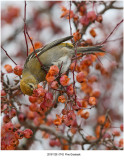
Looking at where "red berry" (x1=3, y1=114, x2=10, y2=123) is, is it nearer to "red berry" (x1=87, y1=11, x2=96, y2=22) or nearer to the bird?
the bird

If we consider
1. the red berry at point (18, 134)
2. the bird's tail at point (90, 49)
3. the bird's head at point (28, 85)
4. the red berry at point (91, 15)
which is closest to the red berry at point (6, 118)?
the red berry at point (18, 134)

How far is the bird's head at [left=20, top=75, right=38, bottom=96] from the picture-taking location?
2.48m

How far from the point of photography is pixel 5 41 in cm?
514

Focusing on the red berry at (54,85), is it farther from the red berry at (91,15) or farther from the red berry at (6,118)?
the red berry at (91,15)

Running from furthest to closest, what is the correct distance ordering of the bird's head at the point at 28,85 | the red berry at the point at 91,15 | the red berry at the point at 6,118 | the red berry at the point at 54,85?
the red berry at the point at 91,15
the red berry at the point at 6,118
the bird's head at the point at 28,85
the red berry at the point at 54,85

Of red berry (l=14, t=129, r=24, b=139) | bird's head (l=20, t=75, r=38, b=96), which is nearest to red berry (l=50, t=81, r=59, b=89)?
bird's head (l=20, t=75, r=38, b=96)

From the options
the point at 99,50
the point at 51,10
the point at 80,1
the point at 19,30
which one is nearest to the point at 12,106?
the point at 99,50

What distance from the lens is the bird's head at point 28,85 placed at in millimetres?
2477

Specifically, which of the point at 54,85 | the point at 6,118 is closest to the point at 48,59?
the point at 54,85

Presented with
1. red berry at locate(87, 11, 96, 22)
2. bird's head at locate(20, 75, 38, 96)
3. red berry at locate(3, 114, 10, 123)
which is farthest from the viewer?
red berry at locate(87, 11, 96, 22)

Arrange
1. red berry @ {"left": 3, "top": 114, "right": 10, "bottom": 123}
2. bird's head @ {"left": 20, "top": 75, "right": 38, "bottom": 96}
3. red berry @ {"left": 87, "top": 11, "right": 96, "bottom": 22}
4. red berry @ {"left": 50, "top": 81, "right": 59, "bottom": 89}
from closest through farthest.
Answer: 1. red berry @ {"left": 50, "top": 81, "right": 59, "bottom": 89}
2. bird's head @ {"left": 20, "top": 75, "right": 38, "bottom": 96}
3. red berry @ {"left": 3, "top": 114, "right": 10, "bottom": 123}
4. red berry @ {"left": 87, "top": 11, "right": 96, "bottom": 22}

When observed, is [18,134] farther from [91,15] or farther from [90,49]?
[91,15]

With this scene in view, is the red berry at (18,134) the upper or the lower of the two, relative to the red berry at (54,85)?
lower

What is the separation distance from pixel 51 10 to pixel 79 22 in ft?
13.5
